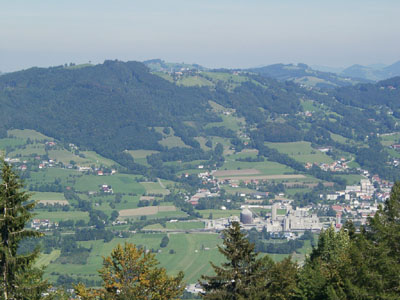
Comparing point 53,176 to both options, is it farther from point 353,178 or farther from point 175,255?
point 353,178

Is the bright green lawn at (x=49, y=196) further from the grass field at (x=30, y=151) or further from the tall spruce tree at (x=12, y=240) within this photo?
the tall spruce tree at (x=12, y=240)

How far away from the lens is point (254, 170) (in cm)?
13900

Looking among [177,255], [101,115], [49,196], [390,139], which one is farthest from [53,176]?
[390,139]

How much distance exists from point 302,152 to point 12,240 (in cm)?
14259

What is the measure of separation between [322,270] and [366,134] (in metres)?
159

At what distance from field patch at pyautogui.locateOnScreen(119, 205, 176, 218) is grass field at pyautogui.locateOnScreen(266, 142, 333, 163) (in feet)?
159

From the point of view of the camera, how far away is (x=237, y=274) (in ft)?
63.9

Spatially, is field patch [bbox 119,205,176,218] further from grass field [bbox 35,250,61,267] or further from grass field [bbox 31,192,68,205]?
grass field [bbox 35,250,61,267]

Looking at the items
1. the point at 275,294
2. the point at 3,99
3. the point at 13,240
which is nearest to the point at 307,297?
the point at 275,294

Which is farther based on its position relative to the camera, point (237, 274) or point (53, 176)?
point (53, 176)

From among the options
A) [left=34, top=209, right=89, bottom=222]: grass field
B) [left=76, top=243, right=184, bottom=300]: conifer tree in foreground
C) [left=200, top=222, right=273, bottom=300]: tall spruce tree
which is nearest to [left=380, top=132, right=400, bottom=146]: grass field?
[left=34, top=209, right=89, bottom=222]: grass field

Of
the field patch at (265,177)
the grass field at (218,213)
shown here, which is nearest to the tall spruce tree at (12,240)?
the grass field at (218,213)

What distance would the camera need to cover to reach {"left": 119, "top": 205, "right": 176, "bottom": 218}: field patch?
337 feet

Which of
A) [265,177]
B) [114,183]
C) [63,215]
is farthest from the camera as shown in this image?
[265,177]
